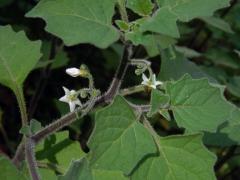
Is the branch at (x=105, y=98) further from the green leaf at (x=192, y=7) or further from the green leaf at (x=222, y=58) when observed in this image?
the green leaf at (x=222, y=58)

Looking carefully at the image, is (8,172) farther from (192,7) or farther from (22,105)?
(192,7)

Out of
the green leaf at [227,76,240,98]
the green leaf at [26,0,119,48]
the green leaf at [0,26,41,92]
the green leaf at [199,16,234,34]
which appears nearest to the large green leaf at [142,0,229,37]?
the green leaf at [26,0,119,48]

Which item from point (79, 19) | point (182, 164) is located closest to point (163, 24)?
point (79, 19)

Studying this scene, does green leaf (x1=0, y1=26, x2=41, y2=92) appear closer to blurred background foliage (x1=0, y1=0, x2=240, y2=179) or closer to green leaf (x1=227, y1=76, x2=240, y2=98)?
blurred background foliage (x1=0, y1=0, x2=240, y2=179)

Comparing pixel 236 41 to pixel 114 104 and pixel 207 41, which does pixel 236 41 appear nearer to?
pixel 207 41

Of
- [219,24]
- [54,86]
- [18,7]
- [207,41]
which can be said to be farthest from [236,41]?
[18,7]
